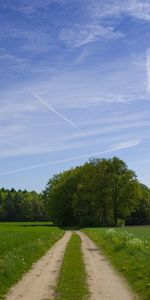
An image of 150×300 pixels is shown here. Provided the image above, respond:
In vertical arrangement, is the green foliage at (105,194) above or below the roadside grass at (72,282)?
above

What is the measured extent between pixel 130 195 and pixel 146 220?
34.7 meters

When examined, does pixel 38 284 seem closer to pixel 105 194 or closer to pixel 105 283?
pixel 105 283

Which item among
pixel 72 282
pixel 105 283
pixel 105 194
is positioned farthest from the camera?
pixel 105 194

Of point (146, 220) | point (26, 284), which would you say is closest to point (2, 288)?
point (26, 284)

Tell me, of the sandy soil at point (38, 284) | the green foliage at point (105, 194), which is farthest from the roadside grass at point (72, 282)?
the green foliage at point (105, 194)

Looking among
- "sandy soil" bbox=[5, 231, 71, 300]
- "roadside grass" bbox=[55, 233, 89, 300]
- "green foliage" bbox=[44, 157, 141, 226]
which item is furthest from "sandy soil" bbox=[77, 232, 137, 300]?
"green foliage" bbox=[44, 157, 141, 226]

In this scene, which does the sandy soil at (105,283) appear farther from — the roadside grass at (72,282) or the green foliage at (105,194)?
the green foliage at (105,194)

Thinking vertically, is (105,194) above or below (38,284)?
above

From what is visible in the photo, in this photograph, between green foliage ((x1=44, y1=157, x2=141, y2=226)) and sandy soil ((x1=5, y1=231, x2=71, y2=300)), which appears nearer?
sandy soil ((x1=5, y1=231, x2=71, y2=300))

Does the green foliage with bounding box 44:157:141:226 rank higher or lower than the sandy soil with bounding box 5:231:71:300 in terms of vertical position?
higher

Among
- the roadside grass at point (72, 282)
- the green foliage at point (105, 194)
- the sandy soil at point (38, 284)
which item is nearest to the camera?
the roadside grass at point (72, 282)

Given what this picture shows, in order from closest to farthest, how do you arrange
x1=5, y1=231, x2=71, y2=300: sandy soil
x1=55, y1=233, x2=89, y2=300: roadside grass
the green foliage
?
x1=55, y1=233, x2=89, y2=300: roadside grass
x1=5, y1=231, x2=71, y2=300: sandy soil
the green foliage

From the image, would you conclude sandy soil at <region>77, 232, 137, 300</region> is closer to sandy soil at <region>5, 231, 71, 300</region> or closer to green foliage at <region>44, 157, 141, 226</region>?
sandy soil at <region>5, 231, 71, 300</region>

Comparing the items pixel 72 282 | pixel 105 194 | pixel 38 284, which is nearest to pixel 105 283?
pixel 72 282
